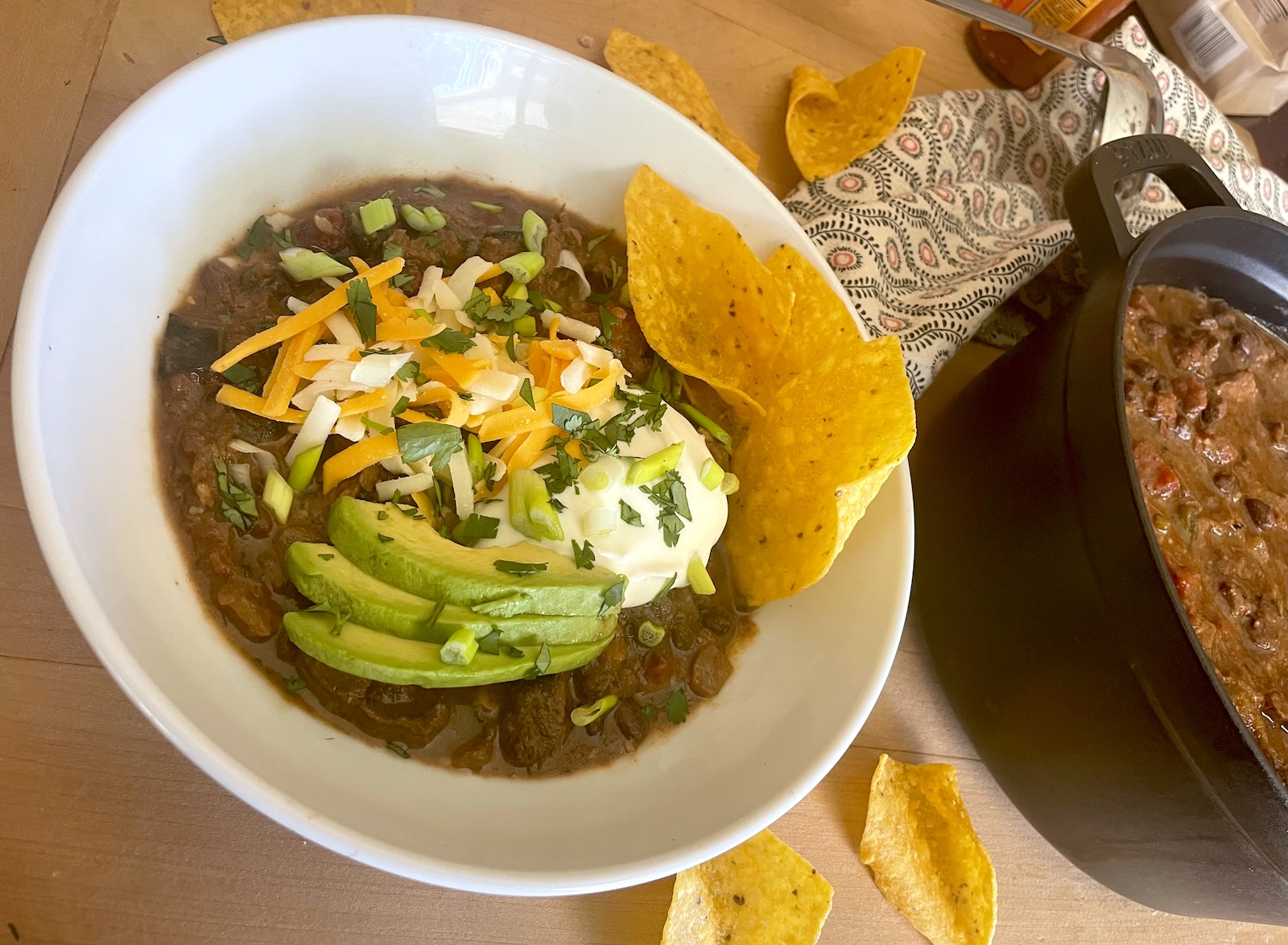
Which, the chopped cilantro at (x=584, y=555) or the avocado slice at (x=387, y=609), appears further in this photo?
the chopped cilantro at (x=584, y=555)

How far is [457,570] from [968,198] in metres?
1.68

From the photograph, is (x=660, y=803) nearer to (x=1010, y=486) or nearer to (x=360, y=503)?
(x=360, y=503)

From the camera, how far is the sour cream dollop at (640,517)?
141 cm

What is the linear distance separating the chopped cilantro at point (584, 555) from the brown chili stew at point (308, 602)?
18 cm

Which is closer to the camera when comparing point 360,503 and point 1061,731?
point 360,503

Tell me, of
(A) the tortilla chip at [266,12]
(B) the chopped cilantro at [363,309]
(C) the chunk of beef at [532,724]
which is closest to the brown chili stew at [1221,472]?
(C) the chunk of beef at [532,724]

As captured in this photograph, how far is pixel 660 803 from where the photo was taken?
1359 mm

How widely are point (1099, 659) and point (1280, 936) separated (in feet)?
3.64

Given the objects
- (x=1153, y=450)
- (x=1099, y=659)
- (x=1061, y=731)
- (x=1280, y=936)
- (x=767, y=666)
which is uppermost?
(x=1153, y=450)

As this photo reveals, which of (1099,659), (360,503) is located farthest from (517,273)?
(1099,659)

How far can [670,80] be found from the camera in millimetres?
2025

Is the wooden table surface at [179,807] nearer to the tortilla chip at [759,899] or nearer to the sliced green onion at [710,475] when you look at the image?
the tortilla chip at [759,899]

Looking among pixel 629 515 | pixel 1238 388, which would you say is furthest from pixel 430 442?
pixel 1238 388

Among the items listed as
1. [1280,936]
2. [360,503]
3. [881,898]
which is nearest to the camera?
[360,503]
